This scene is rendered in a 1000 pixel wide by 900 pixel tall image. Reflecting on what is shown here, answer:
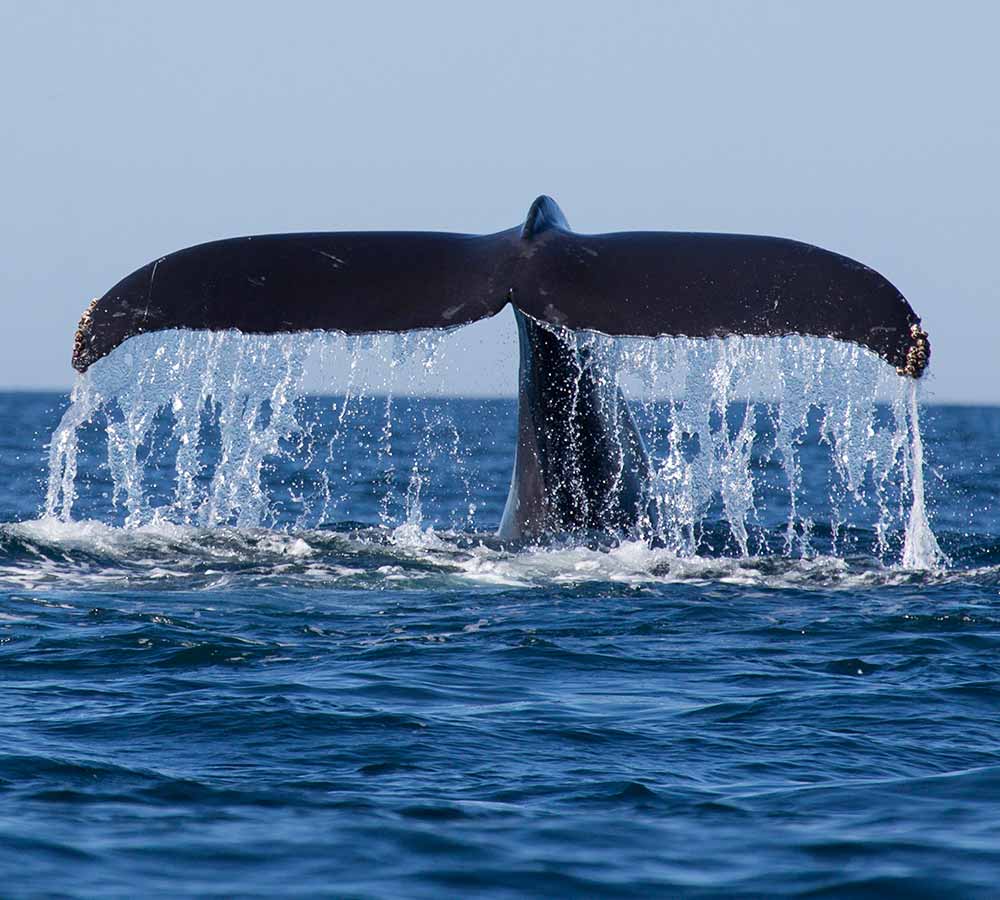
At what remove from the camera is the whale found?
8242 mm

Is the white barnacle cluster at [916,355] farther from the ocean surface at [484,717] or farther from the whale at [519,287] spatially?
the ocean surface at [484,717]

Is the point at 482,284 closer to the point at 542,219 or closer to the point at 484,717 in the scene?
the point at 542,219

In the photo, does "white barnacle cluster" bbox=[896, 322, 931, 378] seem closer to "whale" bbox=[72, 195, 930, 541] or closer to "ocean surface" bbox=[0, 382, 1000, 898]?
"whale" bbox=[72, 195, 930, 541]

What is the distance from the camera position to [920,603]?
9.55 meters

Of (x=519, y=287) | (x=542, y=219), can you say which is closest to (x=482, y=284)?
(x=519, y=287)

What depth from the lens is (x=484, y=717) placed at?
701 cm

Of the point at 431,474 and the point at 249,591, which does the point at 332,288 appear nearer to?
the point at 249,591

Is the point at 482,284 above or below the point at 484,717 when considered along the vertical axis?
above

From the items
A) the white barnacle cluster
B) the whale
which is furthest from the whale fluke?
the white barnacle cluster

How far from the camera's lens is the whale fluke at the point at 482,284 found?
8.41m

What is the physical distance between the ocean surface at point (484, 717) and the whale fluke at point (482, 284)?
58.2 inches

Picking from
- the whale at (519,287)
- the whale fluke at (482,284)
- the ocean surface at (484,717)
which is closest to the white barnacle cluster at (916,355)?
the whale at (519,287)

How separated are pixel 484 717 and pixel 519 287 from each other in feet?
8.44

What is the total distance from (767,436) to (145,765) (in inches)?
1611
